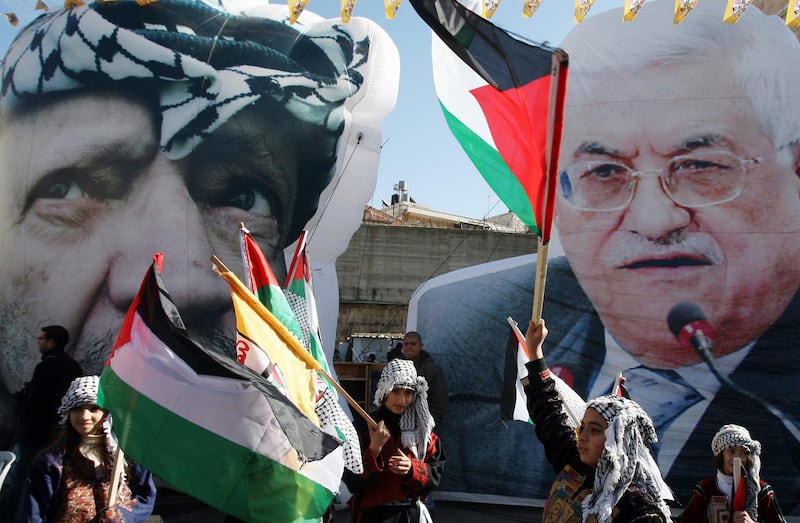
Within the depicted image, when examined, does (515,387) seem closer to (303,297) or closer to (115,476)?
(303,297)

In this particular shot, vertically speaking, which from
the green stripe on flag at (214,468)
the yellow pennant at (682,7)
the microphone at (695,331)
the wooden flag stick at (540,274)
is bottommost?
the green stripe on flag at (214,468)

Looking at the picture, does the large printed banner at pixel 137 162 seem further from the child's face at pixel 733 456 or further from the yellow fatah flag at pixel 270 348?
the child's face at pixel 733 456

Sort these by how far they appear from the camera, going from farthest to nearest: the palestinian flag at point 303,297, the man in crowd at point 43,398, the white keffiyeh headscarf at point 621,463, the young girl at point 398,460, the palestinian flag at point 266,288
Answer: the man in crowd at point 43,398, the palestinian flag at point 303,297, the palestinian flag at point 266,288, the young girl at point 398,460, the white keffiyeh headscarf at point 621,463

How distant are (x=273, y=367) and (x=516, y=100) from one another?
1.37 meters

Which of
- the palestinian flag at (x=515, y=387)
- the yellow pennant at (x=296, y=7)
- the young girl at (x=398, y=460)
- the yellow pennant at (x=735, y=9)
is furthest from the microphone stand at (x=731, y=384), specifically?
the yellow pennant at (x=296, y=7)

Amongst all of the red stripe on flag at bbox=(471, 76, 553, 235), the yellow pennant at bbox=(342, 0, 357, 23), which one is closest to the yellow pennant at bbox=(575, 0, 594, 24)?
the yellow pennant at bbox=(342, 0, 357, 23)

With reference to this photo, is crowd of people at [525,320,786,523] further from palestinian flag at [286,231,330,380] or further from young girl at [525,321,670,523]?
palestinian flag at [286,231,330,380]

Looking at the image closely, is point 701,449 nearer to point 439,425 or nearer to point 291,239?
point 439,425

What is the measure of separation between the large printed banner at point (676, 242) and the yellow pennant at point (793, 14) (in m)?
0.09

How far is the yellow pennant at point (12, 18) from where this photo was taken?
223 inches

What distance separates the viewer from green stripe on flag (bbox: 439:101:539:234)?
272 centimetres

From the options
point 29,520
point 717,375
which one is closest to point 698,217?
point 717,375

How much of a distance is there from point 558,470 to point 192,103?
415cm

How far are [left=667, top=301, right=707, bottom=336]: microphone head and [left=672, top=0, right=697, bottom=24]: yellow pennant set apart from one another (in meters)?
2.17
